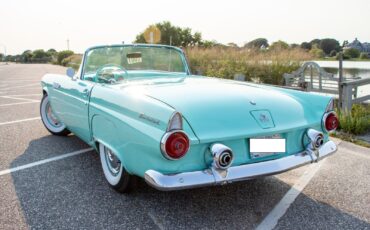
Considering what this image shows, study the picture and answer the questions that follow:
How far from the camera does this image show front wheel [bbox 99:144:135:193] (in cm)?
289

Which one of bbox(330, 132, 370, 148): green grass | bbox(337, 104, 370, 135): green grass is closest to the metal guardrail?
bbox(337, 104, 370, 135): green grass

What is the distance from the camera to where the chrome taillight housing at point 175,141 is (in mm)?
2180

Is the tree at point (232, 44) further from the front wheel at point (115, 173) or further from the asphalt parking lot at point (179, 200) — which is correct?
the front wheel at point (115, 173)

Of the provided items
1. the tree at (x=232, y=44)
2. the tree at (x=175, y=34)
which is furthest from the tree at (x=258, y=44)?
the tree at (x=175, y=34)

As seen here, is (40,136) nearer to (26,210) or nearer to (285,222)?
(26,210)

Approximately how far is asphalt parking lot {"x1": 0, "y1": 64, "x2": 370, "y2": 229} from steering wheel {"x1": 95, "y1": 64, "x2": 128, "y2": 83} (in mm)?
971

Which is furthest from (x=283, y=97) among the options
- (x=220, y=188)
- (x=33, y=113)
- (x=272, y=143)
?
(x=33, y=113)

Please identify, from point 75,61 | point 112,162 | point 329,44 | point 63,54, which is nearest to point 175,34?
point 63,54

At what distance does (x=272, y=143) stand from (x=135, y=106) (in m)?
1.05

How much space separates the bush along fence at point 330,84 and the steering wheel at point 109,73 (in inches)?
83.4

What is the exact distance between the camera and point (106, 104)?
2898 millimetres

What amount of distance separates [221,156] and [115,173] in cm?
124

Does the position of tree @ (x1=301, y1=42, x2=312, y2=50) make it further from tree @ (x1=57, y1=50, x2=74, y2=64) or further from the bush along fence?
tree @ (x1=57, y1=50, x2=74, y2=64)

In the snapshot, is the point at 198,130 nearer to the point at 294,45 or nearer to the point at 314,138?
the point at 314,138
